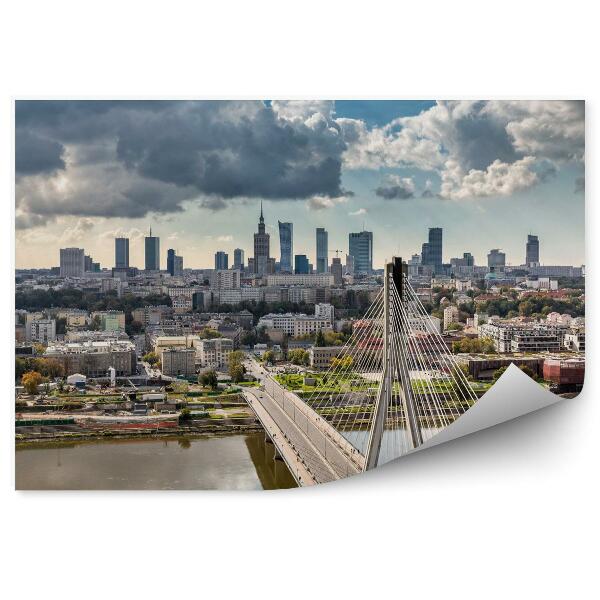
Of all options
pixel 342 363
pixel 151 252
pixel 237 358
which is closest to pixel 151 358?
pixel 237 358

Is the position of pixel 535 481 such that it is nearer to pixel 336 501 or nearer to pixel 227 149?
pixel 336 501

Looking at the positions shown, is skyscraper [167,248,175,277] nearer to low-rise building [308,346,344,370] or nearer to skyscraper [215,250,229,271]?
skyscraper [215,250,229,271]

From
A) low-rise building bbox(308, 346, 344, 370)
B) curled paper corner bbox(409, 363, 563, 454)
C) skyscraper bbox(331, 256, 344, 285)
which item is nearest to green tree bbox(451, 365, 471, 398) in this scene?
curled paper corner bbox(409, 363, 563, 454)

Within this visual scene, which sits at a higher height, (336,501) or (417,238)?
(417,238)

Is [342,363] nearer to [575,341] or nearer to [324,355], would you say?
[324,355]

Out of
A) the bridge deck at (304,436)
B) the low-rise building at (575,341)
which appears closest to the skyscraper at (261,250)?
the bridge deck at (304,436)

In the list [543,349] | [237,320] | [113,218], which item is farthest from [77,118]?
[543,349]

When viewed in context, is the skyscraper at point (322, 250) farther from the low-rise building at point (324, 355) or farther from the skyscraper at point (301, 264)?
the low-rise building at point (324, 355)
